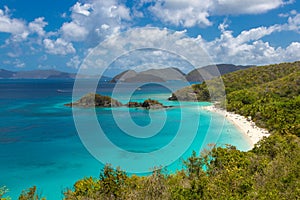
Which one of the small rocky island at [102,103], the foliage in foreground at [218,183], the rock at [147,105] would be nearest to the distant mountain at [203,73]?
the foliage in foreground at [218,183]

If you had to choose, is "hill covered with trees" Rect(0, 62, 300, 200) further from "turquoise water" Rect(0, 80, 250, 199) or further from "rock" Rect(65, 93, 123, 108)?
"rock" Rect(65, 93, 123, 108)

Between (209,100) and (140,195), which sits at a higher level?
(209,100)

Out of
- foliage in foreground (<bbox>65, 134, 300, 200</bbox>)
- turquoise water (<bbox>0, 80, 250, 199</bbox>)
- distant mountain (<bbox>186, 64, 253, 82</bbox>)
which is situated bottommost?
foliage in foreground (<bbox>65, 134, 300, 200</bbox>)

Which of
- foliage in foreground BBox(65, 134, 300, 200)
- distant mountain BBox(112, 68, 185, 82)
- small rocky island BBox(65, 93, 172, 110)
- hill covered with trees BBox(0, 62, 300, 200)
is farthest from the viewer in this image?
small rocky island BBox(65, 93, 172, 110)

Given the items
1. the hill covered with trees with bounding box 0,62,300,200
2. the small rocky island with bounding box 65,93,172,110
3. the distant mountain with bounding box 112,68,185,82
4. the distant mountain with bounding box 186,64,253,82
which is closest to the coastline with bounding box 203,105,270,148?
the hill covered with trees with bounding box 0,62,300,200

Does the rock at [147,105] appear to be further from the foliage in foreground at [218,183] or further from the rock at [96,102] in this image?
the foliage in foreground at [218,183]

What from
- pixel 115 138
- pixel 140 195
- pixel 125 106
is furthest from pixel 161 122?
pixel 140 195

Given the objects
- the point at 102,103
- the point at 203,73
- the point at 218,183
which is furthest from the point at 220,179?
the point at 102,103

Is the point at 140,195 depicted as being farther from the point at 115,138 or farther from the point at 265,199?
the point at 115,138
